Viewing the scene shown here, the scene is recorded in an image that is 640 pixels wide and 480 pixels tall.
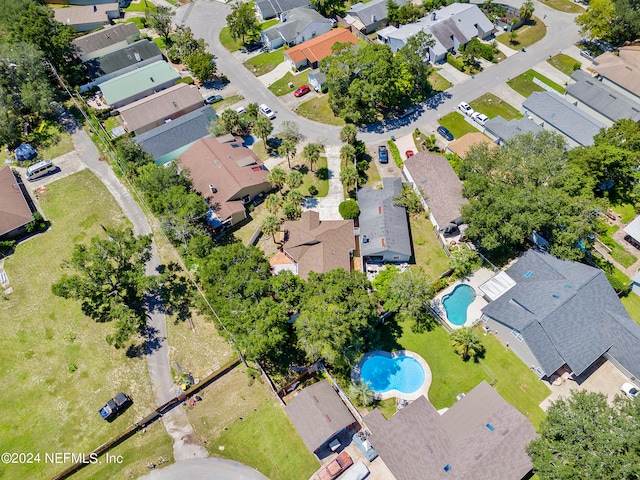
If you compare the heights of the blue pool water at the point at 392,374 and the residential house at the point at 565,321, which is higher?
the residential house at the point at 565,321

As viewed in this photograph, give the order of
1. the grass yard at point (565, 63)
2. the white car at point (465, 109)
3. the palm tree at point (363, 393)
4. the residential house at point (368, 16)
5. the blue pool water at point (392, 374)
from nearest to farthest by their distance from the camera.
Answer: the palm tree at point (363, 393)
the blue pool water at point (392, 374)
the white car at point (465, 109)
the grass yard at point (565, 63)
the residential house at point (368, 16)

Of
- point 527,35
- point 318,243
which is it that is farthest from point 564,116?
point 318,243

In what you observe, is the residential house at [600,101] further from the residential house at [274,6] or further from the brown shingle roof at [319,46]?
the residential house at [274,6]

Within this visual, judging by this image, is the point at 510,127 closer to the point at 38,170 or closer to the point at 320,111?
the point at 320,111

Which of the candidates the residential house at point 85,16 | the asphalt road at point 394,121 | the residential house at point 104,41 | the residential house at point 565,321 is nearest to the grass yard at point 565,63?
the asphalt road at point 394,121

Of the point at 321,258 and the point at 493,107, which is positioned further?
the point at 493,107

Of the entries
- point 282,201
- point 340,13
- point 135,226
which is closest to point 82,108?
point 135,226

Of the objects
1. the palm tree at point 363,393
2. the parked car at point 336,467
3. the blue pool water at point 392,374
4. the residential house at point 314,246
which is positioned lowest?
the parked car at point 336,467

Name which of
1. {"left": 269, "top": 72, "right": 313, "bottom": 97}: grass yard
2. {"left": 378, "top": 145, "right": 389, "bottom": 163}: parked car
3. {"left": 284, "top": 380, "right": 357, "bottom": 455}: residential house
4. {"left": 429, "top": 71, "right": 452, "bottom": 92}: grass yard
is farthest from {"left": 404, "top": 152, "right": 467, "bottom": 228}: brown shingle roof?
{"left": 269, "top": 72, "right": 313, "bottom": 97}: grass yard
